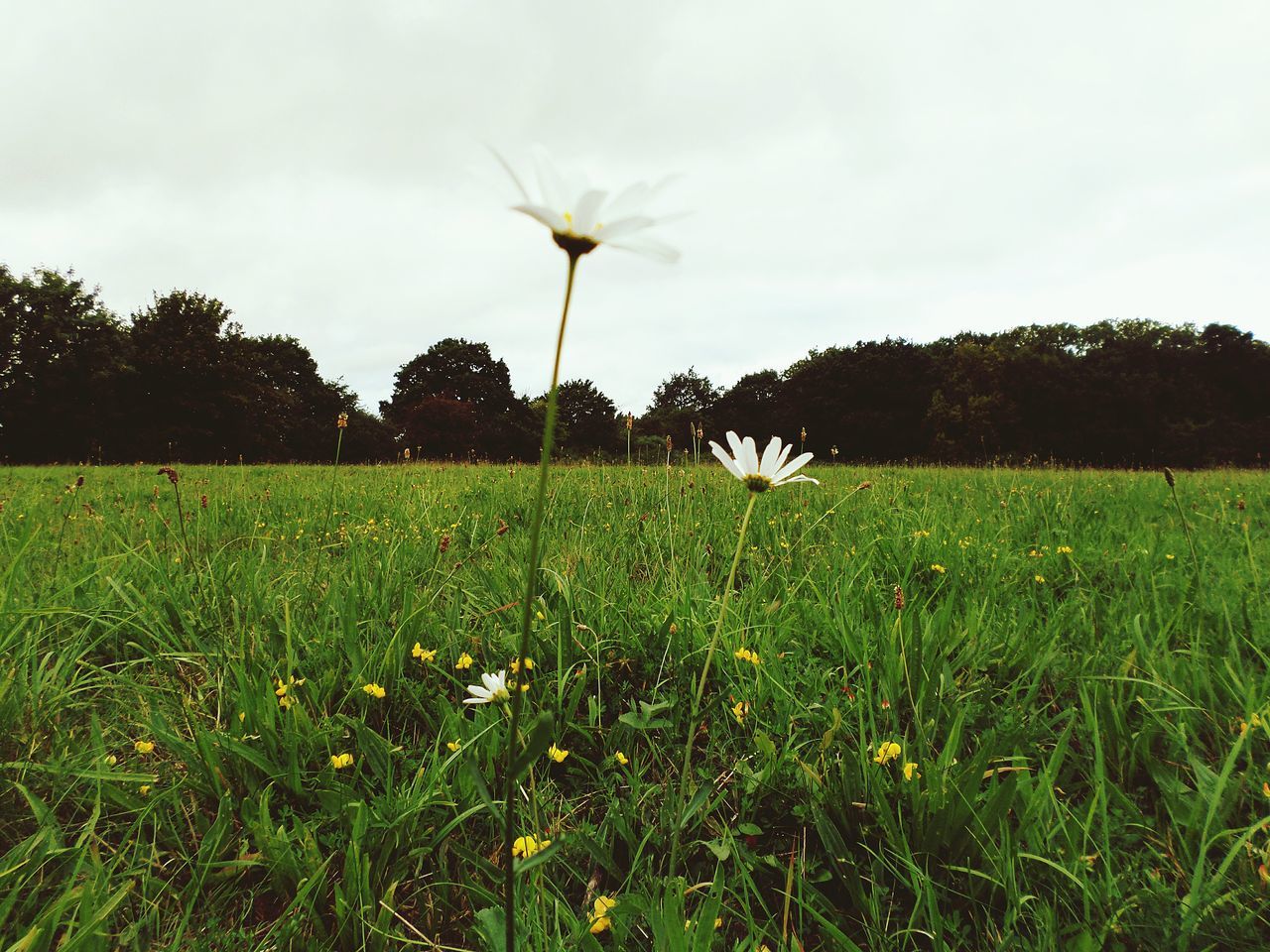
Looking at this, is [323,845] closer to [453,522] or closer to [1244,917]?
[1244,917]

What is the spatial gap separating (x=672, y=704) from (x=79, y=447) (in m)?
38.4

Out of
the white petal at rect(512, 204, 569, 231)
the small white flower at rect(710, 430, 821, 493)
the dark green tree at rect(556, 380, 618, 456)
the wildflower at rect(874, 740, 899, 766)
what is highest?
the dark green tree at rect(556, 380, 618, 456)

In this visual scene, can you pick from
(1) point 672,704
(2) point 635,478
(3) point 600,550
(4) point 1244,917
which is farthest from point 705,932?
(2) point 635,478

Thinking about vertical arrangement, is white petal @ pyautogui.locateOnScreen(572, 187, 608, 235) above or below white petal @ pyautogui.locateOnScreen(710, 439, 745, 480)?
above

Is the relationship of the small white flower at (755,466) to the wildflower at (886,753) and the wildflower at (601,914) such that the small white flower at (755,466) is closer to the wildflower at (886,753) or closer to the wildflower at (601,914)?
the wildflower at (886,753)

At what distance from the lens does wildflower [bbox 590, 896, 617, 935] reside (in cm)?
92

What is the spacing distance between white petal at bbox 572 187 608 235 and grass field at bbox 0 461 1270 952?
1.83 ft

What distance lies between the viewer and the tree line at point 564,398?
28250 millimetres

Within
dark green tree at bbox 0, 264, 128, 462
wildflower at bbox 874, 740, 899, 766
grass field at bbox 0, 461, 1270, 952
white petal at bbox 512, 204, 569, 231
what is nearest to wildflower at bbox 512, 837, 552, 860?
grass field at bbox 0, 461, 1270, 952

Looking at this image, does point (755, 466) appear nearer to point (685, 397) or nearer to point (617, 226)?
point (617, 226)

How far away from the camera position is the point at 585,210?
61cm

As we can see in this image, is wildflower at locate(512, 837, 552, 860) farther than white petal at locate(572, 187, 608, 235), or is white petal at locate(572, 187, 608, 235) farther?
wildflower at locate(512, 837, 552, 860)

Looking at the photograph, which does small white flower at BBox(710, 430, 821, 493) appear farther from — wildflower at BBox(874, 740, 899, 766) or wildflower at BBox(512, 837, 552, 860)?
wildflower at BBox(512, 837, 552, 860)

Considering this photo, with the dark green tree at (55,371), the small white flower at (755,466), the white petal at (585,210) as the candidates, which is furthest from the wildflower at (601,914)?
the dark green tree at (55,371)
